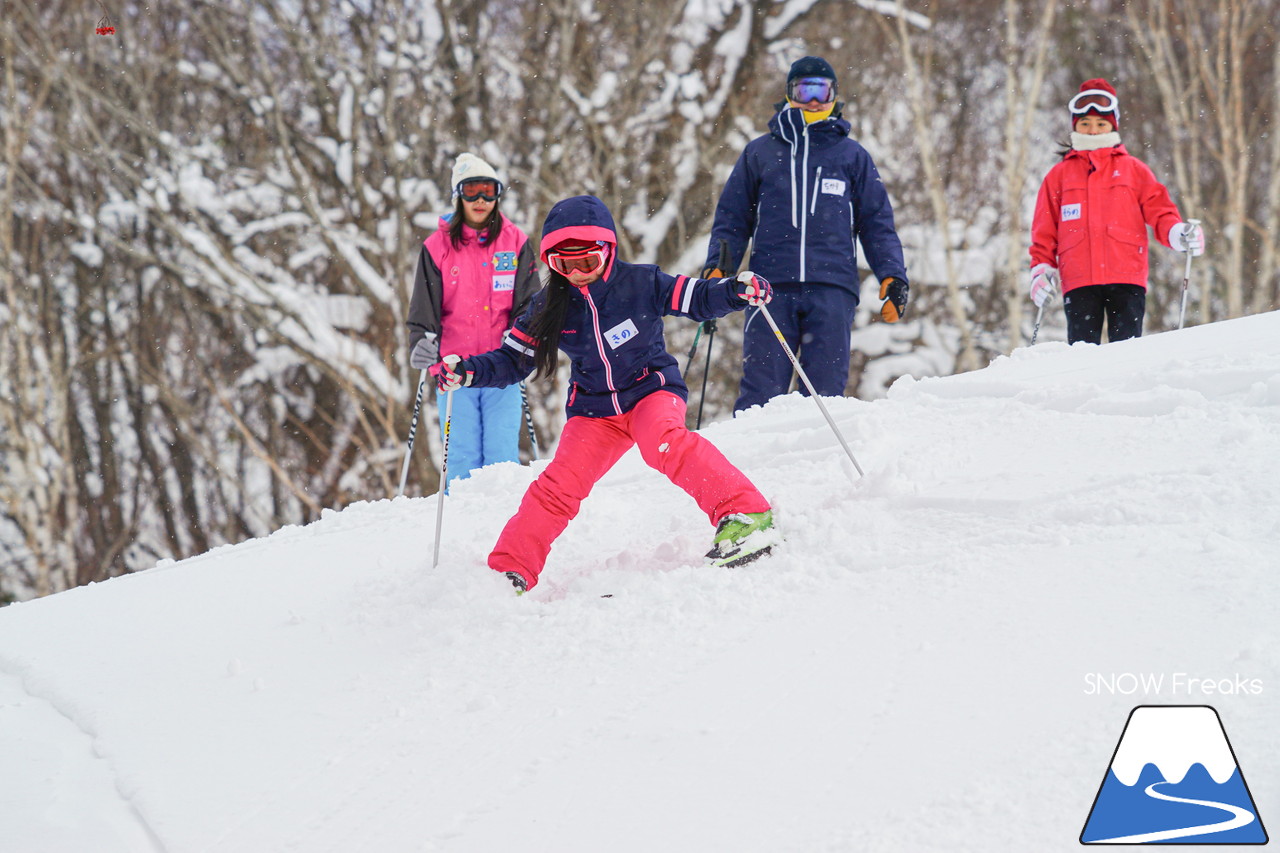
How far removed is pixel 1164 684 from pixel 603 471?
1907 mm

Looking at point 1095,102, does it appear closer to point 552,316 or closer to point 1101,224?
point 1101,224

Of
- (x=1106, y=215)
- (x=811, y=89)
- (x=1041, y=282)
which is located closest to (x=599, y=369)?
(x=811, y=89)

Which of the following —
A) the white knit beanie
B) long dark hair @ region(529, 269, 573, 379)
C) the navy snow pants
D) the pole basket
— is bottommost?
the navy snow pants

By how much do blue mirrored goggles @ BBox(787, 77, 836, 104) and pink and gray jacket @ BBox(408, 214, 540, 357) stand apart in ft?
5.02

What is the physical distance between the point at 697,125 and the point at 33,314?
28.2ft

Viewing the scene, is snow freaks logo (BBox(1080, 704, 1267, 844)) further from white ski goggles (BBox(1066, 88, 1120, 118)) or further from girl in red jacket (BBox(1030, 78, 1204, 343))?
white ski goggles (BBox(1066, 88, 1120, 118))

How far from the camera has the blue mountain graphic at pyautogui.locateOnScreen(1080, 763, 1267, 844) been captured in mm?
1686

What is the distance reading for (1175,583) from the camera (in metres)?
2.40

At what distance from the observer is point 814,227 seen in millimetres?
4883

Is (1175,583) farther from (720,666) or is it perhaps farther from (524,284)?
(524,284)

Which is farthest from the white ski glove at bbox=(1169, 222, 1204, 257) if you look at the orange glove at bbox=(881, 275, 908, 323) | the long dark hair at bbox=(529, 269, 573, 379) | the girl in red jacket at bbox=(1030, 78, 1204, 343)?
the long dark hair at bbox=(529, 269, 573, 379)

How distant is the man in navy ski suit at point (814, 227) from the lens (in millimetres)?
4871

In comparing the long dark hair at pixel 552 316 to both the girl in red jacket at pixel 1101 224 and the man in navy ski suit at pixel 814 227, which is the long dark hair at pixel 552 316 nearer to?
the man in navy ski suit at pixel 814 227

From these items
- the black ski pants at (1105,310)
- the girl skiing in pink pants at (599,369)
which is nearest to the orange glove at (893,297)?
the black ski pants at (1105,310)
